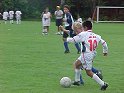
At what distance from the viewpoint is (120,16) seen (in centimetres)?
6134

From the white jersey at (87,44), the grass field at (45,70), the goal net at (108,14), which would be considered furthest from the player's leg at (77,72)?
the goal net at (108,14)

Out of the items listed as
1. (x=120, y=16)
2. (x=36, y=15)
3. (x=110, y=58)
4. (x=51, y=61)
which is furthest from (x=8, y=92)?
(x=36, y=15)

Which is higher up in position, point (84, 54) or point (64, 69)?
point (84, 54)

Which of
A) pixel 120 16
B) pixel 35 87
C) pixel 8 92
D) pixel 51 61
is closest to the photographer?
pixel 8 92

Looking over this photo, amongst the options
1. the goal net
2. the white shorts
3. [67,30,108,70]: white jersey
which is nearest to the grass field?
the white shorts

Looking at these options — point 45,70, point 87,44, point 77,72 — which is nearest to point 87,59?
point 87,44

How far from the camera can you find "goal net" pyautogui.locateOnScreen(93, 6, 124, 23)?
60.7m

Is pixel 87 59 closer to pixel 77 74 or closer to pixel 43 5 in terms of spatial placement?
pixel 77 74

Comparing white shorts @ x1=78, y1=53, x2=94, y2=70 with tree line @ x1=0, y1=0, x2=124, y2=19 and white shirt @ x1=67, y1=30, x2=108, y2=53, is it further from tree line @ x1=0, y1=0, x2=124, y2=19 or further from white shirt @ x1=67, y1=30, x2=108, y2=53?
tree line @ x1=0, y1=0, x2=124, y2=19

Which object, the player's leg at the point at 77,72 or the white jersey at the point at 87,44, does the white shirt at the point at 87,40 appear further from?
the player's leg at the point at 77,72

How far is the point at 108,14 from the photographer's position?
6191 cm

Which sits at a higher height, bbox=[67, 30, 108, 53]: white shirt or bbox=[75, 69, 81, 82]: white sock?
bbox=[67, 30, 108, 53]: white shirt

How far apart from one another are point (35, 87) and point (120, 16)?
51882mm

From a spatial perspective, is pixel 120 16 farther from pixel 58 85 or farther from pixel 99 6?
pixel 58 85
